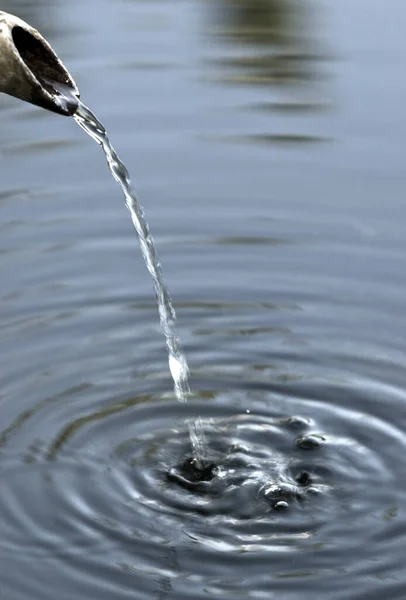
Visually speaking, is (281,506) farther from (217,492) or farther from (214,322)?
(214,322)

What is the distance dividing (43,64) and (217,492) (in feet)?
3.83

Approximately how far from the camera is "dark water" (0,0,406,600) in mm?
3029

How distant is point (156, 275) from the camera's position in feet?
12.0

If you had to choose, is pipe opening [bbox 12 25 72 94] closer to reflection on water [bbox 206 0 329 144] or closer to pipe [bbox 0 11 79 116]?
pipe [bbox 0 11 79 116]

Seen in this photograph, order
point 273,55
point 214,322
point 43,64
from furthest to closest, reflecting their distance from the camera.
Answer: point 273,55, point 214,322, point 43,64

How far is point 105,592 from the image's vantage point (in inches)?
113

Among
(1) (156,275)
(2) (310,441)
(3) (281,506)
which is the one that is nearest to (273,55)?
(1) (156,275)

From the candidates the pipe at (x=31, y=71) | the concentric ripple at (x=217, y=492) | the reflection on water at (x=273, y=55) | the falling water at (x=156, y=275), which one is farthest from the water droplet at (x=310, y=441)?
the reflection on water at (x=273, y=55)

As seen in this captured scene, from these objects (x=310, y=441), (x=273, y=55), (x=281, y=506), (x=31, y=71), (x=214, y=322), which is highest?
(x=273, y=55)

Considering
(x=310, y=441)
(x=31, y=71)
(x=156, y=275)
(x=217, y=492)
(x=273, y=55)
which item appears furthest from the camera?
(x=273, y=55)

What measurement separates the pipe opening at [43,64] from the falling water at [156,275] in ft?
0.37

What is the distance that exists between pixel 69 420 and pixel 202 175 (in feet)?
6.14

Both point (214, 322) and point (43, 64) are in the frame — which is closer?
point (43, 64)

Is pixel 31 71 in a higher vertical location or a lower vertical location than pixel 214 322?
lower
